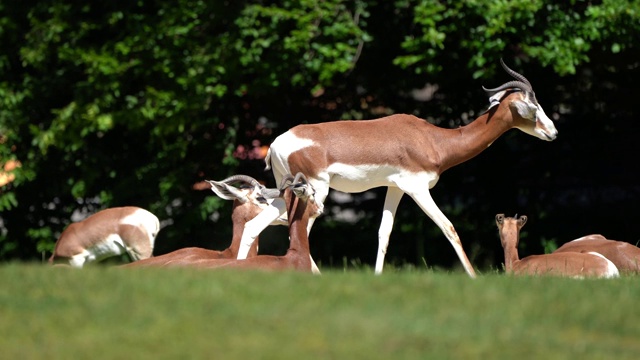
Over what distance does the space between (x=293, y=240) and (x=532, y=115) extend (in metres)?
3.23

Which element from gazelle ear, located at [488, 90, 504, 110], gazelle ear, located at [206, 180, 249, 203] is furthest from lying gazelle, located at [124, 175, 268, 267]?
gazelle ear, located at [488, 90, 504, 110]

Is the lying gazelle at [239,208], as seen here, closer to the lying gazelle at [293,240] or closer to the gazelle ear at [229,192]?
the gazelle ear at [229,192]

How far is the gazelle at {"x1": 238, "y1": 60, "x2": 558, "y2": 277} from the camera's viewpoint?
11.4 m

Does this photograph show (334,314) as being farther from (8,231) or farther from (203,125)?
(8,231)

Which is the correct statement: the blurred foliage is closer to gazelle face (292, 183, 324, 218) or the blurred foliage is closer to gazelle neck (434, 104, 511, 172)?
gazelle neck (434, 104, 511, 172)

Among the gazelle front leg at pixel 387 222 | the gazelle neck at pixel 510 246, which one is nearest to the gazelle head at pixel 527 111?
the gazelle neck at pixel 510 246

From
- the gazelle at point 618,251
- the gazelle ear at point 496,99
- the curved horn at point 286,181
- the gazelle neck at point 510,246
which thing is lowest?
the gazelle at point 618,251

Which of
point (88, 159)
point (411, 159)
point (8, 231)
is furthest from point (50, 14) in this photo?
point (411, 159)

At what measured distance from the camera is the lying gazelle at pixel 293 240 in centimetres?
959

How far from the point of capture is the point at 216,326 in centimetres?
660

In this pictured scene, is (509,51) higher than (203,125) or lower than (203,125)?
higher

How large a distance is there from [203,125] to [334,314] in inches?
396

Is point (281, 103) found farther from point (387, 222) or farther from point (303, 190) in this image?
point (303, 190)

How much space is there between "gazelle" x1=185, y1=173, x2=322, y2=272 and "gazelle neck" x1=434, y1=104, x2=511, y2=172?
1.87 meters
